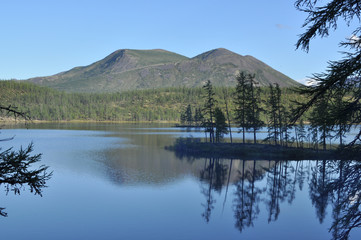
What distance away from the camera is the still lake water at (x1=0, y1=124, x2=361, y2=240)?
24812 millimetres

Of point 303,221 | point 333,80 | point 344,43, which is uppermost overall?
point 344,43

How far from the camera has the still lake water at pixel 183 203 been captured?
24.8 metres

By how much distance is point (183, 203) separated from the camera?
1318 inches

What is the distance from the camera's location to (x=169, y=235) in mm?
24359

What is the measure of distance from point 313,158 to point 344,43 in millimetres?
55867

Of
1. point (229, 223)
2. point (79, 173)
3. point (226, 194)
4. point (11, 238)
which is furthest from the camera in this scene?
point (79, 173)

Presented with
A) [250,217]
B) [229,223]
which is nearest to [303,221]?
[250,217]

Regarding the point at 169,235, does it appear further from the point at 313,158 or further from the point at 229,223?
the point at 313,158

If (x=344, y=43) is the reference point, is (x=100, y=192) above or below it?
below

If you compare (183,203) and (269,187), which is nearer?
(183,203)

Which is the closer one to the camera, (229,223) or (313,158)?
(229,223)

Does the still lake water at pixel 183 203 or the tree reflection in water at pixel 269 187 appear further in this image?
the tree reflection in water at pixel 269 187

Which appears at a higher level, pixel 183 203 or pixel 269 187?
pixel 183 203

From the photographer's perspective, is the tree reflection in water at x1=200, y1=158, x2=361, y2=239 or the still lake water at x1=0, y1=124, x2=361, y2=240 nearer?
the still lake water at x1=0, y1=124, x2=361, y2=240
